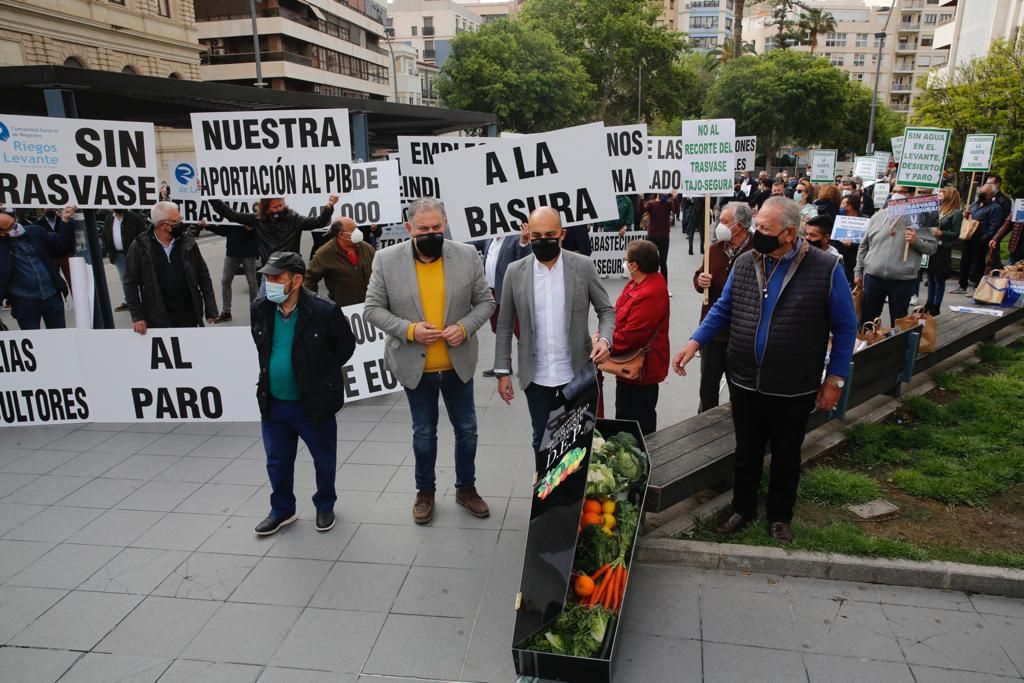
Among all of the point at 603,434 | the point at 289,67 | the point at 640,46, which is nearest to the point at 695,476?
the point at 603,434

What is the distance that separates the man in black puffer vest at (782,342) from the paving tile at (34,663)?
3748mm

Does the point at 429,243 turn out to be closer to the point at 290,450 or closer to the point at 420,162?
the point at 290,450

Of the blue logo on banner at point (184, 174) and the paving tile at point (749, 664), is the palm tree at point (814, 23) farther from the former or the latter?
the paving tile at point (749, 664)

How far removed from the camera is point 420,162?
944cm

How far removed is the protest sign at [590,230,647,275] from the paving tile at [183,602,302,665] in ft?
33.7

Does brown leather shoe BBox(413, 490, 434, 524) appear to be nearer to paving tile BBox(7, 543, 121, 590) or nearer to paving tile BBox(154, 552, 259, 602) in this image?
paving tile BBox(154, 552, 259, 602)

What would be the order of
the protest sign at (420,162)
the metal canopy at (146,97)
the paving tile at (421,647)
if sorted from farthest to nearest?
the protest sign at (420,162) < the metal canopy at (146,97) < the paving tile at (421,647)

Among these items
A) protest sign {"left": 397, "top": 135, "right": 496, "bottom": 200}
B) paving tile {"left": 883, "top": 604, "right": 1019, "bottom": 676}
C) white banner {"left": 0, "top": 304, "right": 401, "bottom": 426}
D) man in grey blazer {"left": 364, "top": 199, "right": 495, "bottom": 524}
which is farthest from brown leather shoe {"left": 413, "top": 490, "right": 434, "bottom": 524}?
protest sign {"left": 397, "top": 135, "right": 496, "bottom": 200}

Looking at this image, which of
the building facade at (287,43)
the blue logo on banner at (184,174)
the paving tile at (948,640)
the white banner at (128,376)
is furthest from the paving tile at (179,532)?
the building facade at (287,43)

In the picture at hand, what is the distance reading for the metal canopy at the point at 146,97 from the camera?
655 cm

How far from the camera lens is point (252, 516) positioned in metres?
4.92

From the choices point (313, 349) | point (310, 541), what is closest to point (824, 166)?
point (313, 349)

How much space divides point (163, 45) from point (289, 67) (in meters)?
17.7

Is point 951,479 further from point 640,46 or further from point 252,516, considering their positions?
point 640,46
